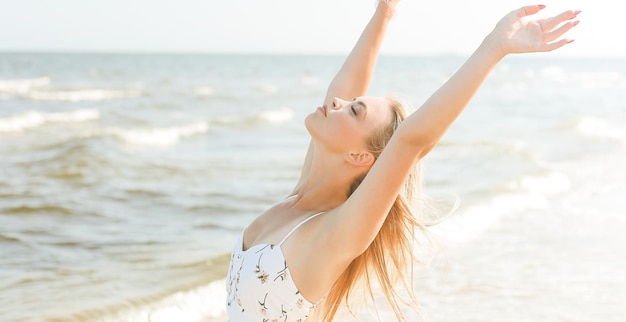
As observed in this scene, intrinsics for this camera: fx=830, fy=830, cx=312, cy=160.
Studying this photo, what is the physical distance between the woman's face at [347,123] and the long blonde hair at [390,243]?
0.04m

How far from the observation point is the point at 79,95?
103 feet

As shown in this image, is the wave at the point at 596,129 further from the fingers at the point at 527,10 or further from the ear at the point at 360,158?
the fingers at the point at 527,10

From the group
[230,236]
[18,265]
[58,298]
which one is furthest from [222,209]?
[58,298]

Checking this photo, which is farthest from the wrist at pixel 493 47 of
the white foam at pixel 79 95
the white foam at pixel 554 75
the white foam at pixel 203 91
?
the white foam at pixel 554 75

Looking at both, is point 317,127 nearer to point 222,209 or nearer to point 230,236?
point 230,236

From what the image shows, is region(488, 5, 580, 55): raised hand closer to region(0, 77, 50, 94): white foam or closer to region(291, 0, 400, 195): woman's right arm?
region(291, 0, 400, 195): woman's right arm

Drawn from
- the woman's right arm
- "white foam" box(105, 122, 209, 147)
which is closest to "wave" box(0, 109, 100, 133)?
"white foam" box(105, 122, 209, 147)

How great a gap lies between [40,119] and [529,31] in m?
20.0

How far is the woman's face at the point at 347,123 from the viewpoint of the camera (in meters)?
3.31

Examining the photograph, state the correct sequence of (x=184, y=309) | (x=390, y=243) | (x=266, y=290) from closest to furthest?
(x=266, y=290) → (x=390, y=243) → (x=184, y=309)

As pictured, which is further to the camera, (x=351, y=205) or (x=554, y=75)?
(x=554, y=75)

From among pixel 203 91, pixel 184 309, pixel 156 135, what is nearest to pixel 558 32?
pixel 184 309

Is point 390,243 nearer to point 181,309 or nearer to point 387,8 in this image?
point 387,8

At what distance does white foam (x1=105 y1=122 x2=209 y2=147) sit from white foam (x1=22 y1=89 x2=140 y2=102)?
1081 cm
